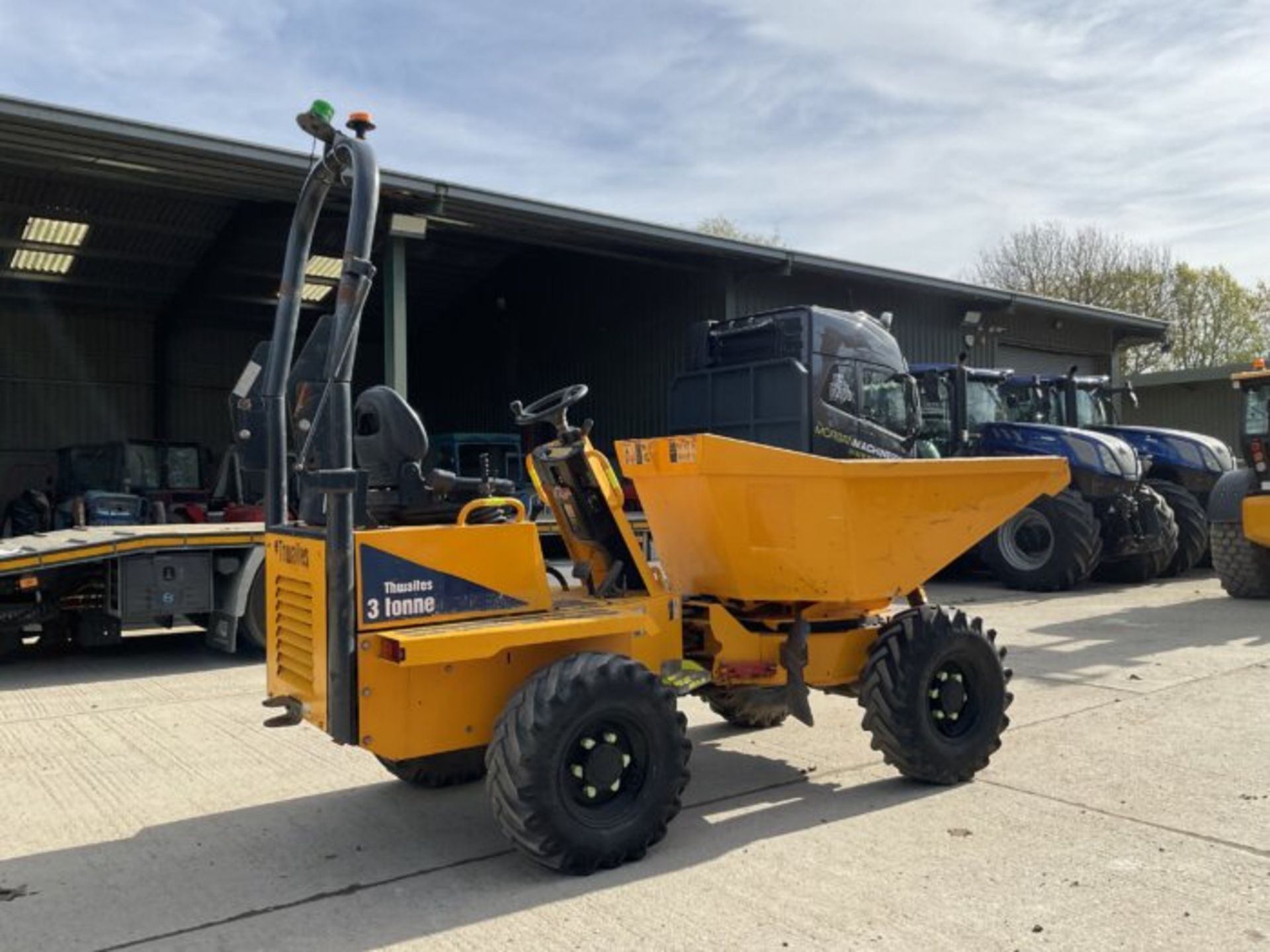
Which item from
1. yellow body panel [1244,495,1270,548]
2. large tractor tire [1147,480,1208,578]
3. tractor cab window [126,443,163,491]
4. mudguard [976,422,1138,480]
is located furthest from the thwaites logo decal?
tractor cab window [126,443,163,491]

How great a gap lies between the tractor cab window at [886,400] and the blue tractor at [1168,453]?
3.72m

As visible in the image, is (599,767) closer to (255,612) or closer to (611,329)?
(255,612)

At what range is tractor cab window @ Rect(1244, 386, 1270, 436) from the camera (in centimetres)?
1184

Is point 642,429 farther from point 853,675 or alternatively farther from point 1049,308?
point 853,675

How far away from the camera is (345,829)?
4711 millimetres

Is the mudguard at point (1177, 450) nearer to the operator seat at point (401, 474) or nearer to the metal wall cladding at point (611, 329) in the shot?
the metal wall cladding at point (611, 329)

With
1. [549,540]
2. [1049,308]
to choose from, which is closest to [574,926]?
[549,540]

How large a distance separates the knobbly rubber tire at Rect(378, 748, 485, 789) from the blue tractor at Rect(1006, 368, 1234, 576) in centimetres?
1195

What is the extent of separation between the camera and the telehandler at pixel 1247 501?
465 inches

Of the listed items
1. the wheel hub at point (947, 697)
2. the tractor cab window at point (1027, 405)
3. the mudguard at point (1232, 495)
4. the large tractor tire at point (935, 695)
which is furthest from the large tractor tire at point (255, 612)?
the tractor cab window at point (1027, 405)

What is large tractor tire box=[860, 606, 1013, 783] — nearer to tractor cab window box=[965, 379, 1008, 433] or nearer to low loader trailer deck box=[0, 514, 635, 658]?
low loader trailer deck box=[0, 514, 635, 658]

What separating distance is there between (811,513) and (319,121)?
8.39ft

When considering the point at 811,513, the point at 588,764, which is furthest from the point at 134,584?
the point at 811,513

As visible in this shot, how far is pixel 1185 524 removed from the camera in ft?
Answer: 49.1
